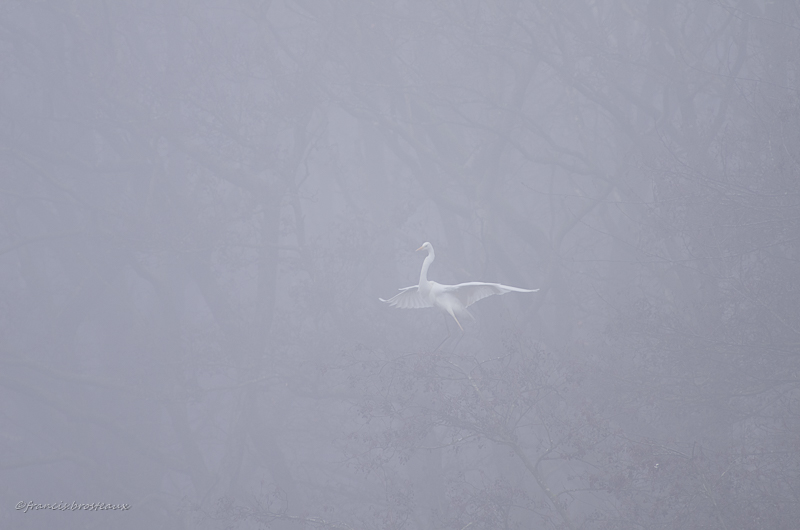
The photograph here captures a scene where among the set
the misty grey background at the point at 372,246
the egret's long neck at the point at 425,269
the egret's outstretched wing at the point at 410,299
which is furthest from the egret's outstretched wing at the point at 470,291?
the egret's outstretched wing at the point at 410,299

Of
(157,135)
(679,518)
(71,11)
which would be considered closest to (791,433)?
(679,518)

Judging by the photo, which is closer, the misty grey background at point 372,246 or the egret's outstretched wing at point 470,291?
the egret's outstretched wing at point 470,291

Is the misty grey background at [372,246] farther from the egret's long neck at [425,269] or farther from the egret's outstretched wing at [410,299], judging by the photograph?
the egret's long neck at [425,269]

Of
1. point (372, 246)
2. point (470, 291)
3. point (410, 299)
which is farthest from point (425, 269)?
point (372, 246)

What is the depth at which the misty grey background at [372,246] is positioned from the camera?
777cm

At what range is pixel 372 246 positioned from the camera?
12.9 meters

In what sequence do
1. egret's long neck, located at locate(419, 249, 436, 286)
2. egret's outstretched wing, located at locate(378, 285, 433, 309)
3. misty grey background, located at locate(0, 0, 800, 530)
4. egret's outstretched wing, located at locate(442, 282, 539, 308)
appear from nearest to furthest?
egret's outstretched wing, located at locate(442, 282, 539, 308), misty grey background, located at locate(0, 0, 800, 530), egret's long neck, located at locate(419, 249, 436, 286), egret's outstretched wing, located at locate(378, 285, 433, 309)

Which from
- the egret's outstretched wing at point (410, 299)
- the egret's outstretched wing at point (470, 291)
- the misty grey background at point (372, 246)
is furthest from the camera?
the egret's outstretched wing at point (410, 299)

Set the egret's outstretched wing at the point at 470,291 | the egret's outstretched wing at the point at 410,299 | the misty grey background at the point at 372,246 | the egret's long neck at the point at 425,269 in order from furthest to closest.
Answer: the egret's outstretched wing at the point at 410,299
the egret's long neck at the point at 425,269
the misty grey background at the point at 372,246
the egret's outstretched wing at the point at 470,291

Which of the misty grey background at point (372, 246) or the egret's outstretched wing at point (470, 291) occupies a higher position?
the misty grey background at point (372, 246)

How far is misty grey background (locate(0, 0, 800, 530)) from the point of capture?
7773mm

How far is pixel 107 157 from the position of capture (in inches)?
762

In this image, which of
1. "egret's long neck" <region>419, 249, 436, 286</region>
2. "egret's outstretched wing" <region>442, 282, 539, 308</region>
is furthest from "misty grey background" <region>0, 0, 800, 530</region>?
"egret's long neck" <region>419, 249, 436, 286</region>

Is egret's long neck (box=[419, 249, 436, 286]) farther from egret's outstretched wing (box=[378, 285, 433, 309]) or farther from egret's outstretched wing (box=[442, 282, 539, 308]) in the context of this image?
egret's outstretched wing (box=[378, 285, 433, 309])
